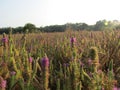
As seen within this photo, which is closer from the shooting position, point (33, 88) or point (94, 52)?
point (94, 52)

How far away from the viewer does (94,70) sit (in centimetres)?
128

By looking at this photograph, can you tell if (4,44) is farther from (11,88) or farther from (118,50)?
(118,50)

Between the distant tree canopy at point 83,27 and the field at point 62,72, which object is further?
the distant tree canopy at point 83,27

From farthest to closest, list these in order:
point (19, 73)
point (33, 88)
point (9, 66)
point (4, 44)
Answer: point (4, 44)
point (9, 66)
point (19, 73)
point (33, 88)

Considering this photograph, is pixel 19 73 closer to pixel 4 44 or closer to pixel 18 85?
pixel 18 85

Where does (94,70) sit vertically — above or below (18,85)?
above

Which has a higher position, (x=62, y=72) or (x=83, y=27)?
(x=62, y=72)

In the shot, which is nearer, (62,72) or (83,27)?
(62,72)

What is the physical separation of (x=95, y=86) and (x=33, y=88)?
0.33m

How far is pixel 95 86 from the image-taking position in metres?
1.22

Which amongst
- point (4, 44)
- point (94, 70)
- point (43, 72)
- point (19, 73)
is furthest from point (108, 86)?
point (4, 44)

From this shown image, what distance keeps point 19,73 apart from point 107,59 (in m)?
0.91

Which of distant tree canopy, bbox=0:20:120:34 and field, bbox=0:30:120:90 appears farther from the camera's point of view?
distant tree canopy, bbox=0:20:120:34

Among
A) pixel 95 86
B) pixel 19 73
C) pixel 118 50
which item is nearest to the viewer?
pixel 95 86
